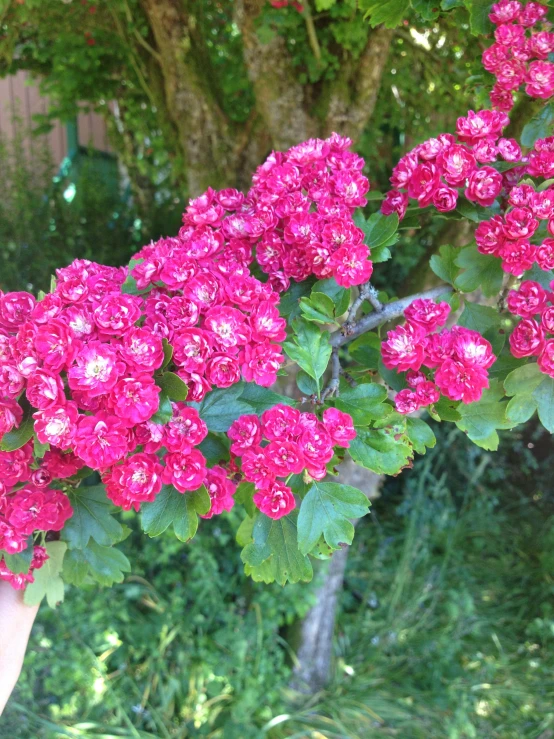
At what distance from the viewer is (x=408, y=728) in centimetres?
219

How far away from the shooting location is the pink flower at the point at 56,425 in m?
0.62

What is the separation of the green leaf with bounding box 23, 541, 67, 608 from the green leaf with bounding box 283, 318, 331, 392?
21.2 inches

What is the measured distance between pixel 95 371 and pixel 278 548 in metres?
0.36

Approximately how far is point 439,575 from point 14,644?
81.3 inches

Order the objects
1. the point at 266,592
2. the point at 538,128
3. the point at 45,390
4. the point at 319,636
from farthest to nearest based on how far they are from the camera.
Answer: the point at 319,636 < the point at 266,592 < the point at 538,128 < the point at 45,390

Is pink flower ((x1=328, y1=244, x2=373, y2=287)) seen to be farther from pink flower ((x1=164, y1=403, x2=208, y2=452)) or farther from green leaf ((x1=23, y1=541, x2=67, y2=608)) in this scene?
green leaf ((x1=23, y1=541, x2=67, y2=608))

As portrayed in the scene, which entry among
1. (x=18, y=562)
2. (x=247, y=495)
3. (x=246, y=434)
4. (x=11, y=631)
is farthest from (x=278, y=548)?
(x=11, y=631)

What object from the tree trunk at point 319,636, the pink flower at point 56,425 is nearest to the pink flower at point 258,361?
the pink flower at point 56,425

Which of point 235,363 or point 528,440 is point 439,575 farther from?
point 235,363

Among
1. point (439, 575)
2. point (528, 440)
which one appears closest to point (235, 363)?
point (439, 575)

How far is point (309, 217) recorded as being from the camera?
0.80 metres

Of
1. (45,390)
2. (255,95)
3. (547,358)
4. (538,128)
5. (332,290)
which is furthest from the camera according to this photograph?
(255,95)

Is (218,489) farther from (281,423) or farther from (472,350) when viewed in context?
(472,350)

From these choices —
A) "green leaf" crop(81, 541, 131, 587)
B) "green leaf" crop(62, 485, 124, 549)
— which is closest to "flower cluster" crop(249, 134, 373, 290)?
"green leaf" crop(62, 485, 124, 549)
